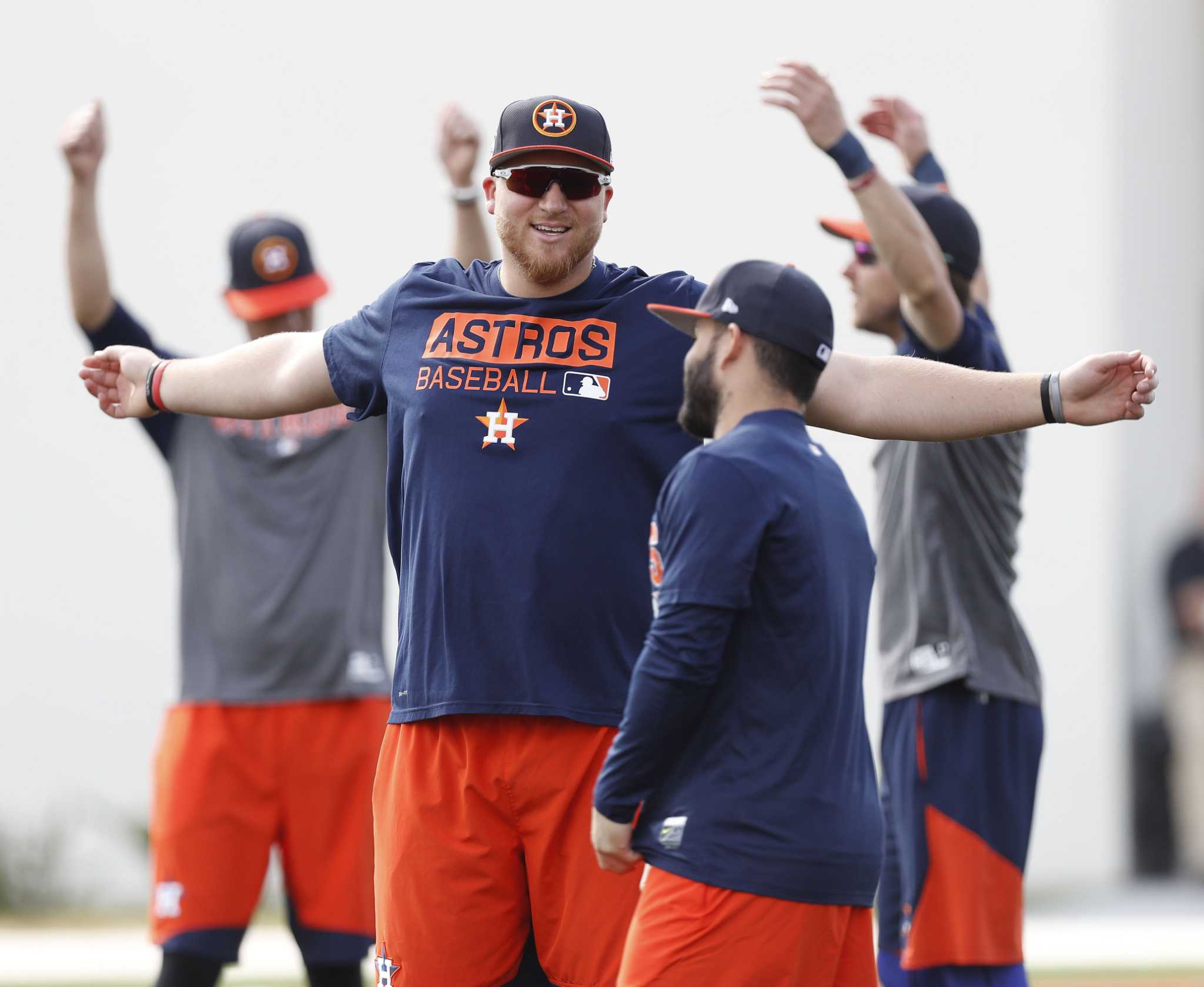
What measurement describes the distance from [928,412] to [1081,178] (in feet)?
26.1

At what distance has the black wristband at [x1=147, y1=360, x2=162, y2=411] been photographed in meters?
4.09

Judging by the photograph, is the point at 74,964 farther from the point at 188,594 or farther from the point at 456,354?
the point at 456,354

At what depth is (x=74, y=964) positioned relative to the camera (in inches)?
323

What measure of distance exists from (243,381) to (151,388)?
0.23m

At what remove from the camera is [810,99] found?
4801 mm

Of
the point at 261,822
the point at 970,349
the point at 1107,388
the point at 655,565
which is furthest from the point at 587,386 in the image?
the point at 261,822

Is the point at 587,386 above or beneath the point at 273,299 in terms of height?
beneath

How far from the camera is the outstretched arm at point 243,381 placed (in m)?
3.99

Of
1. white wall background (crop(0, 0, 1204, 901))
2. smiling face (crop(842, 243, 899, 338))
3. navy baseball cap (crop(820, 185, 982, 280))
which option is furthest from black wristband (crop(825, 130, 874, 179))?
white wall background (crop(0, 0, 1204, 901))

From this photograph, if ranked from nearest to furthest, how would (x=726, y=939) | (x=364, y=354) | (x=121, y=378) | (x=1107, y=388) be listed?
(x=726, y=939) < (x=1107, y=388) < (x=364, y=354) < (x=121, y=378)

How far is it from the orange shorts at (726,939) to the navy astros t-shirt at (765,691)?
31mm

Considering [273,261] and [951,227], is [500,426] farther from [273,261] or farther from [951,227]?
[273,261]

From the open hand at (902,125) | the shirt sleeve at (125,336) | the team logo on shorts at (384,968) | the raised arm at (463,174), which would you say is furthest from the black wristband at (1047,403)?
the shirt sleeve at (125,336)

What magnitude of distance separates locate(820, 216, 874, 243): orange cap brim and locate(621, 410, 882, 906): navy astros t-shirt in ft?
7.30
